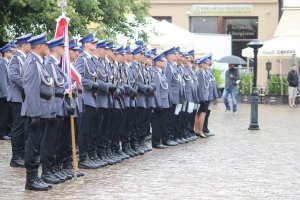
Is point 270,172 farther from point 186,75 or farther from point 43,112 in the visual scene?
point 186,75

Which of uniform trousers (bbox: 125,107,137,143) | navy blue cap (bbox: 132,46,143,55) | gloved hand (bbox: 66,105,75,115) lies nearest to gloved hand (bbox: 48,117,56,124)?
gloved hand (bbox: 66,105,75,115)

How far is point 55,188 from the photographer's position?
12703 millimetres

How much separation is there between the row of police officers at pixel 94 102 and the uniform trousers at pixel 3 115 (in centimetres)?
3

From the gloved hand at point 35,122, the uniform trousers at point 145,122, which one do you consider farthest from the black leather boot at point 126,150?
the gloved hand at point 35,122

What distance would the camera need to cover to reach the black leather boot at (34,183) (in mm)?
12359

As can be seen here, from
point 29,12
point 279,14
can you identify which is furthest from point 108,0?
point 279,14

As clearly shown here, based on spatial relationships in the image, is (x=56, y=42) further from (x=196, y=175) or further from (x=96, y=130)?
(x=196, y=175)

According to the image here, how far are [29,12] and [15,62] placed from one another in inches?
301

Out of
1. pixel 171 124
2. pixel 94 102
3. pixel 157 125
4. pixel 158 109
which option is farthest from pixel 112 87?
pixel 171 124

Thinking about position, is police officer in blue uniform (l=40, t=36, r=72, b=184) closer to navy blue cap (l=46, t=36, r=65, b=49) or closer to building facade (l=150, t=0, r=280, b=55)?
navy blue cap (l=46, t=36, r=65, b=49)

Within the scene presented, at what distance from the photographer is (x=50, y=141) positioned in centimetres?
1301

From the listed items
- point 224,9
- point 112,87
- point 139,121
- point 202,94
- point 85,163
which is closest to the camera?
point 85,163

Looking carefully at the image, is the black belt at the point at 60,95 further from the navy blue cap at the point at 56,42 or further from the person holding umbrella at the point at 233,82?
the person holding umbrella at the point at 233,82

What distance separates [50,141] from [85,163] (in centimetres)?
209
